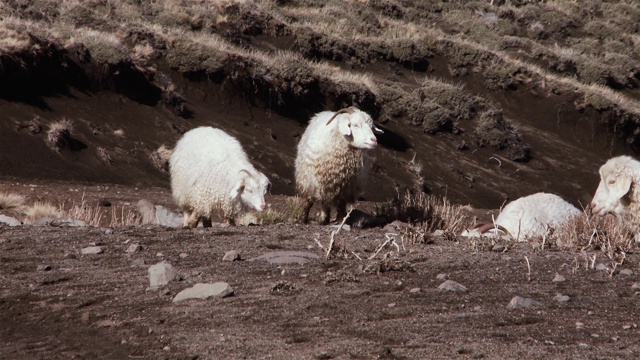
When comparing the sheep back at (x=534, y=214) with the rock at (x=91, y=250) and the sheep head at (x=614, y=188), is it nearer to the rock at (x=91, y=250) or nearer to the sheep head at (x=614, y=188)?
the sheep head at (x=614, y=188)

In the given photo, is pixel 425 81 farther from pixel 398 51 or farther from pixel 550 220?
pixel 550 220

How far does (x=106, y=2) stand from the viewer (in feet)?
98.0

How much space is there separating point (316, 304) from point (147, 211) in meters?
8.91

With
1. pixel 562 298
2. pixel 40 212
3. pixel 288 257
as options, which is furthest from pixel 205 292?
pixel 40 212

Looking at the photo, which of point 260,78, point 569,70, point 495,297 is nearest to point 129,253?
point 495,297

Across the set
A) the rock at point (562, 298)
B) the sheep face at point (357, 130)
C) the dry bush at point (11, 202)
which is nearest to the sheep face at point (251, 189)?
the sheep face at point (357, 130)

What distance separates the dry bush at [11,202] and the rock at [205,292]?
27.9 feet

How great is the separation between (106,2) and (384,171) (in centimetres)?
1285

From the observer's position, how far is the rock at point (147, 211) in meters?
13.8

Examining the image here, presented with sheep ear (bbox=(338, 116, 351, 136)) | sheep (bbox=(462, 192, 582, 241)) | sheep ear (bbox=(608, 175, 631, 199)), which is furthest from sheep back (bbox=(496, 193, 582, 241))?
sheep ear (bbox=(338, 116, 351, 136))

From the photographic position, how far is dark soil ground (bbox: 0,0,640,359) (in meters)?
5.37

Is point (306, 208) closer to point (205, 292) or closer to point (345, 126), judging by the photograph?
point (345, 126)

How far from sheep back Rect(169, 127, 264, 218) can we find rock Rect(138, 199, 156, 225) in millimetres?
1998

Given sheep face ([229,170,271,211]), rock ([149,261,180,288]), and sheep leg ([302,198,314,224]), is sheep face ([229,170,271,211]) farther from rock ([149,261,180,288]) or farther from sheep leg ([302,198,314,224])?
rock ([149,261,180,288])
